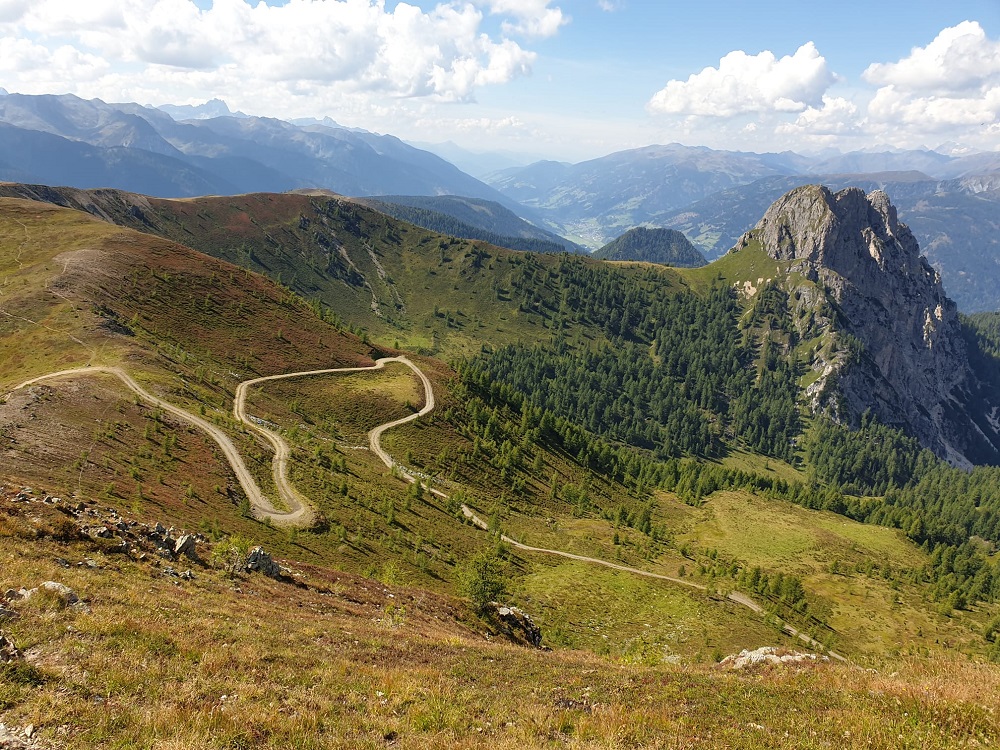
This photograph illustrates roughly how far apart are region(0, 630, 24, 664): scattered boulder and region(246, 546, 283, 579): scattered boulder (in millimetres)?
19824

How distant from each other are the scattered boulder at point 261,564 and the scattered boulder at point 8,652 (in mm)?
19824

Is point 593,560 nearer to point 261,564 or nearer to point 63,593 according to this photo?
point 261,564

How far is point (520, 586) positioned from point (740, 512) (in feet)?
280

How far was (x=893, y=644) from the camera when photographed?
254 feet

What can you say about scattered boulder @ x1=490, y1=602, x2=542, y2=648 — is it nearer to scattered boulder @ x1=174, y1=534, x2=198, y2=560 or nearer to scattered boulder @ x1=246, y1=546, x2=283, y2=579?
scattered boulder @ x1=246, y1=546, x2=283, y2=579

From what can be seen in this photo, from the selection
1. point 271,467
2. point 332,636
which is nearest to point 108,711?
point 332,636

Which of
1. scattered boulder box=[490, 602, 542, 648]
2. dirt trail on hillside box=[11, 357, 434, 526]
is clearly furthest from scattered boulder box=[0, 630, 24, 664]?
dirt trail on hillside box=[11, 357, 434, 526]

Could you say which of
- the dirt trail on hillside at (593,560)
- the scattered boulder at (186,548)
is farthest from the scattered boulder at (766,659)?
the dirt trail on hillside at (593,560)

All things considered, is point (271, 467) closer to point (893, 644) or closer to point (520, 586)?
point (520, 586)

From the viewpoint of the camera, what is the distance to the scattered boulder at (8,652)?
1448 cm

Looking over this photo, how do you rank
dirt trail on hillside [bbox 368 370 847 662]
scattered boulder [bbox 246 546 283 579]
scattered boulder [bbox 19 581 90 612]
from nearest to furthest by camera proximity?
scattered boulder [bbox 19 581 90 612], scattered boulder [bbox 246 546 283 579], dirt trail on hillside [bbox 368 370 847 662]

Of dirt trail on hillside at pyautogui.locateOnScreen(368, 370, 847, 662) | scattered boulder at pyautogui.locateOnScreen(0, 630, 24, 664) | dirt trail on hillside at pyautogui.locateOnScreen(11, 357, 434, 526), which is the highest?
scattered boulder at pyautogui.locateOnScreen(0, 630, 24, 664)

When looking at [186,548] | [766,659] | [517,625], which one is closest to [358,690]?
[186,548]

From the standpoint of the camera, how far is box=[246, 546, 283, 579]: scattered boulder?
115 feet
